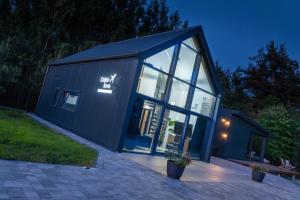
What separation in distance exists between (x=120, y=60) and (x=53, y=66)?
31.7ft

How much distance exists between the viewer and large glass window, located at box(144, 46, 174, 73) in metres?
12.1

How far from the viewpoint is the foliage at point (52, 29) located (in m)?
21.4

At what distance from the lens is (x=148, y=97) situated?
39.4 feet

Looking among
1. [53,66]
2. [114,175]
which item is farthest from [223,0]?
[114,175]

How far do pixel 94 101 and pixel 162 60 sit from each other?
3.51m

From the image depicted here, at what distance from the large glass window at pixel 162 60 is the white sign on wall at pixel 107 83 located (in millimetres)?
1679

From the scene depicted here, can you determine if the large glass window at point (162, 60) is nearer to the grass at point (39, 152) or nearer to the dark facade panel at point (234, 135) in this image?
the grass at point (39, 152)

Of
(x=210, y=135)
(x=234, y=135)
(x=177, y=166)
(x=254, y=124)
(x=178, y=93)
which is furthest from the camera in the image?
(x=254, y=124)

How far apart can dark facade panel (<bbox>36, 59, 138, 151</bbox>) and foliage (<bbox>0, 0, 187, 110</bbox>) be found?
5.31 m

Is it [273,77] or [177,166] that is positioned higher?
[273,77]

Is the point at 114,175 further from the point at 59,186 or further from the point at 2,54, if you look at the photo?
the point at 2,54

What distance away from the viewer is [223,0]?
9012 centimetres

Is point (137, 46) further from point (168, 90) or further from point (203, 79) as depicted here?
point (203, 79)

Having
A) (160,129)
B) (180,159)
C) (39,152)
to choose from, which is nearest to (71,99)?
(160,129)
